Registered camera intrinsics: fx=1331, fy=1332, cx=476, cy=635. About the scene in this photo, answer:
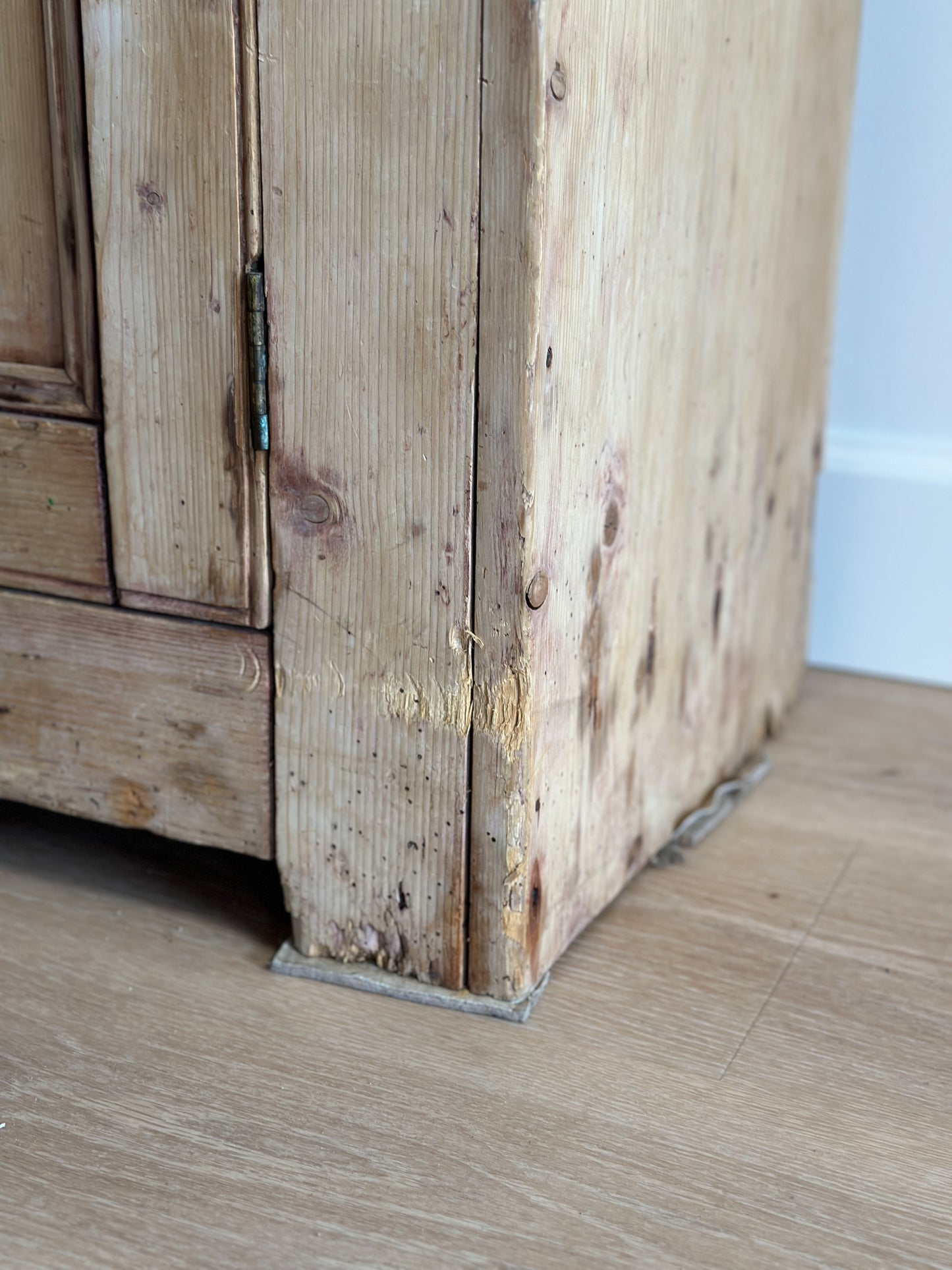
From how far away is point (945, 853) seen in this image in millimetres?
1110

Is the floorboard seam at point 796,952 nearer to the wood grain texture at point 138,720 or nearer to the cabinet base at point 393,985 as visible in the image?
the cabinet base at point 393,985

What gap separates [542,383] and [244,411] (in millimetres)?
190

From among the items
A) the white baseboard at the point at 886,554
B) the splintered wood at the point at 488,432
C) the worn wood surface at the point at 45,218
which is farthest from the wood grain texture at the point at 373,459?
the white baseboard at the point at 886,554

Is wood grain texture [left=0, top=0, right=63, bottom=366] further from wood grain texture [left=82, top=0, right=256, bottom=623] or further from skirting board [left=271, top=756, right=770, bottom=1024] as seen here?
skirting board [left=271, top=756, right=770, bottom=1024]

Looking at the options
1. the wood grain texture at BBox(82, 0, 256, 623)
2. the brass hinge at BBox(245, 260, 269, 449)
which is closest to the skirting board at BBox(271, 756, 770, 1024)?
the wood grain texture at BBox(82, 0, 256, 623)

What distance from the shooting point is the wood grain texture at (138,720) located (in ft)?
2.87

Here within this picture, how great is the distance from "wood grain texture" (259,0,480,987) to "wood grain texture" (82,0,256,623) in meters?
0.03

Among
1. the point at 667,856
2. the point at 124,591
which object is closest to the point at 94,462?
the point at 124,591

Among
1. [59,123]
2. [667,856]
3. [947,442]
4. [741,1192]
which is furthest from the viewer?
[947,442]

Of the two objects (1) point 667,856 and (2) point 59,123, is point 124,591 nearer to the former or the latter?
(2) point 59,123

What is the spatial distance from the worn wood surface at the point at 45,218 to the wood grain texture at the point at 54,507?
19mm

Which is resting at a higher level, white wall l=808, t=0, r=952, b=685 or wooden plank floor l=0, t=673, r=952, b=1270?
white wall l=808, t=0, r=952, b=685

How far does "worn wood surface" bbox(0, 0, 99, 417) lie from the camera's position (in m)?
0.81

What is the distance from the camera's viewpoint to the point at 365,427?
79 centimetres
